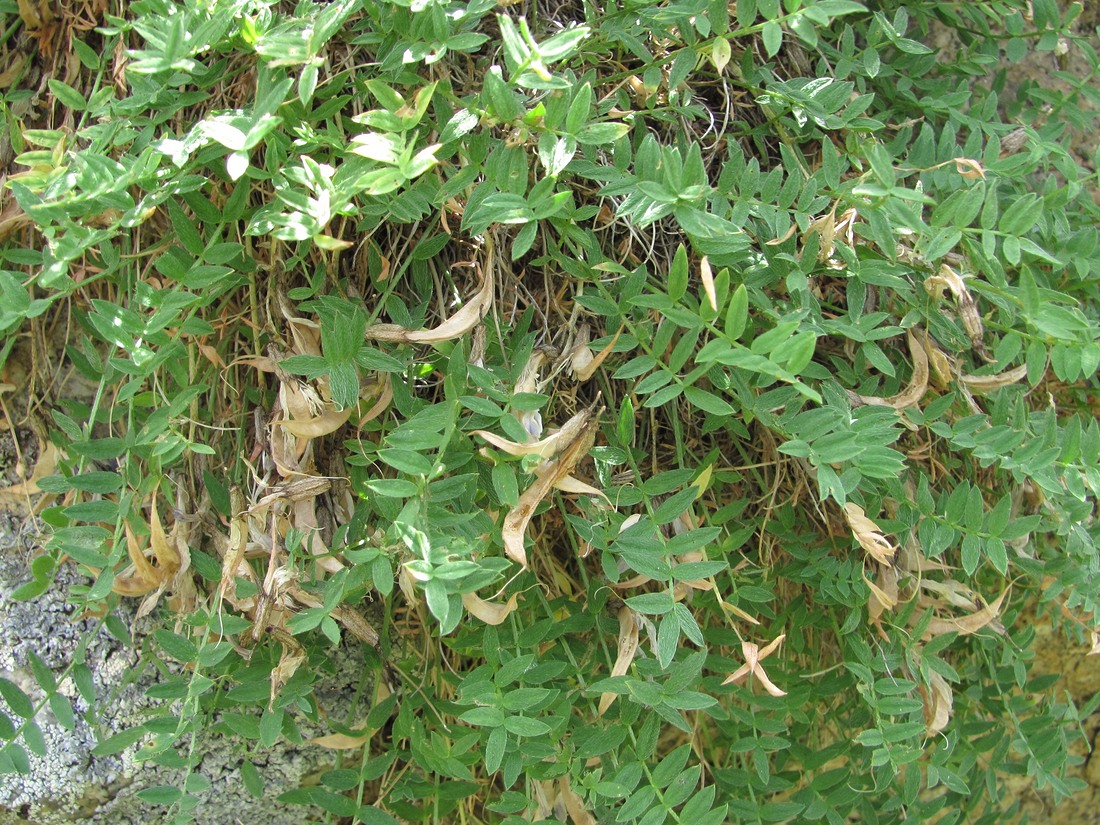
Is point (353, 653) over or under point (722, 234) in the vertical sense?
under

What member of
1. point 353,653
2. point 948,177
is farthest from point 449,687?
point 948,177

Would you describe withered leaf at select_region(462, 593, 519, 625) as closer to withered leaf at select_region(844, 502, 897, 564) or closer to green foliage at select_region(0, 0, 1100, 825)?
green foliage at select_region(0, 0, 1100, 825)

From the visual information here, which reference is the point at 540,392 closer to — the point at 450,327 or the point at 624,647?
the point at 450,327

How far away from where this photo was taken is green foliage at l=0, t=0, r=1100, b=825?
850mm

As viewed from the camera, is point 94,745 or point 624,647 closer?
point 624,647

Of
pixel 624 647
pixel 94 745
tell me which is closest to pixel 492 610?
pixel 624 647

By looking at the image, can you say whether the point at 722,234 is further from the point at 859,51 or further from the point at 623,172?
the point at 859,51

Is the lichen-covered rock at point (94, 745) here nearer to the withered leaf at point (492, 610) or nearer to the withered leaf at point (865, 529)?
the withered leaf at point (492, 610)

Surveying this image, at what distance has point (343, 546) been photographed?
0.94 m

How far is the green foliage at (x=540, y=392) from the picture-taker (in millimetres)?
850

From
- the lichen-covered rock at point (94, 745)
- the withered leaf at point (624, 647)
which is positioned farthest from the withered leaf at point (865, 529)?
the lichen-covered rock at point (94, 745)

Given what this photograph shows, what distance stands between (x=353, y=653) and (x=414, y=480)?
1.16 ft

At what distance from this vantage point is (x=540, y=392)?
3.09 feet

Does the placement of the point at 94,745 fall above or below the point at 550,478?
below
